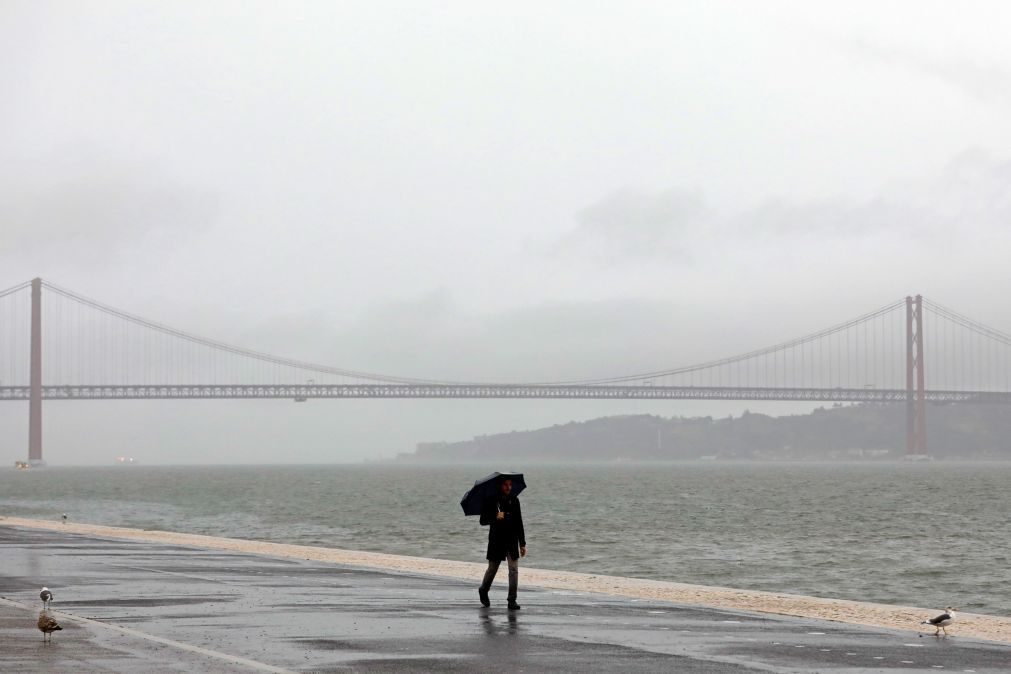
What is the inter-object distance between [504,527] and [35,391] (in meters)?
112

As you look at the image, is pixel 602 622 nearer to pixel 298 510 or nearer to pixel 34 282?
pixel 298 510

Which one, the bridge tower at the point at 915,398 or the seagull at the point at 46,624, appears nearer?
the seagull at the point at 46,624

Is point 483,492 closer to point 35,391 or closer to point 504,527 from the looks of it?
point 504,527

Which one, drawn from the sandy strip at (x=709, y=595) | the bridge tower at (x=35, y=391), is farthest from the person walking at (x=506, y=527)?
the bridge tower at (x=35, y=391)

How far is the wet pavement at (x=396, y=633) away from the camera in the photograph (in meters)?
10.5

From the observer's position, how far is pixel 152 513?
54.2m

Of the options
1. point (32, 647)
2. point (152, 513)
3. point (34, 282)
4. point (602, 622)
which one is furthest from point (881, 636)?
point (34, 282)

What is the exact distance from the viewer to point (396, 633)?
12352 millimetres

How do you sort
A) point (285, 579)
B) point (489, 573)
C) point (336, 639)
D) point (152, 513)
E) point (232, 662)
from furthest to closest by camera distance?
point (152, 513)
point (285, 579)
point (489, 573)
point (336, 639)
point (232, 662)

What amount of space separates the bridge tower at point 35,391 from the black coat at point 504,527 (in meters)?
112

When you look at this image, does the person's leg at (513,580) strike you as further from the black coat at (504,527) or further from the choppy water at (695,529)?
the choppy water at (695,529)

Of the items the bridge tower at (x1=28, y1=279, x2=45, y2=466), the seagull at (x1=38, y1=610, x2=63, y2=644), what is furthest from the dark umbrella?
the bridge tower at (x1=28, y1=279, x2=45, y2=466)

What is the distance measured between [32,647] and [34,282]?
133 m

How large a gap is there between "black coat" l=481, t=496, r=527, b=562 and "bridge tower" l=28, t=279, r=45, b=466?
11159 cm
